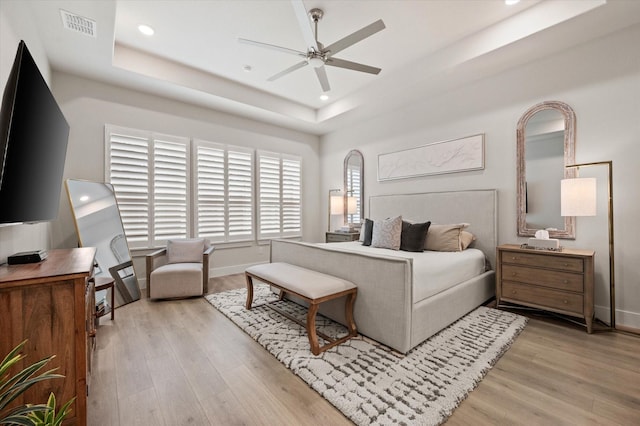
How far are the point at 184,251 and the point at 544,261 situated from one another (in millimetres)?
4383

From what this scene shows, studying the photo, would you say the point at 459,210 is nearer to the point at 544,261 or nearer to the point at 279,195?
the point at 544,261

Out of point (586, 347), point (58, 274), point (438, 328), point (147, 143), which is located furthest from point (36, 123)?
point (586, 347)

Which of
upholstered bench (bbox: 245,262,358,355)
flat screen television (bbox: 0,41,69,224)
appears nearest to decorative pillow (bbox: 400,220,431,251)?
upholstered bench (bbox: 245,262,358,355)

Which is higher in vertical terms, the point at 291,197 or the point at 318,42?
the point at 318,42

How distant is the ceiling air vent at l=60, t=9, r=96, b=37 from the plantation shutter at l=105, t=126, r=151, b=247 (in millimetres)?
1369

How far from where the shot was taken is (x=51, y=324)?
1321 mm

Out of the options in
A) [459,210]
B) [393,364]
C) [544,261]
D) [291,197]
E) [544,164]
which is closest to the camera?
[393,364]

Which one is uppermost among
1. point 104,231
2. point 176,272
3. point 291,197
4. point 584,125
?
point 584,125

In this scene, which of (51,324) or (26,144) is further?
(26,144)

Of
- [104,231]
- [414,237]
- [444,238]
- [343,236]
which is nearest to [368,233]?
[414,237]

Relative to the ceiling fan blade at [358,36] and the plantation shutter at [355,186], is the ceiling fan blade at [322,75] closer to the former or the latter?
the ceiling fan blade at [358,36]

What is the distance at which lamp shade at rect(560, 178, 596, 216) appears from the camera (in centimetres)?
253

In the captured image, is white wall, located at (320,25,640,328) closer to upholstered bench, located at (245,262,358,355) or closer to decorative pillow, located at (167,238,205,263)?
upholstered bench, located at (245,262,358,355)

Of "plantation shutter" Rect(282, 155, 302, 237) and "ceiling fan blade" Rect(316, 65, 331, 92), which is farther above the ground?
"ceiling fan blade" Rect(316, 65, 331, 92)
